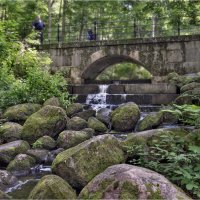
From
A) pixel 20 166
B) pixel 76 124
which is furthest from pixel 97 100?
pixel 20 166

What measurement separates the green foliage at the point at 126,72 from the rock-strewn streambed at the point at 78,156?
15.2 m

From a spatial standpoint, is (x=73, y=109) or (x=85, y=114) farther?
(x=73, y=109)

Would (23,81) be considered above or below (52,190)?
above

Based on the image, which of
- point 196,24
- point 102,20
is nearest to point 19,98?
point 196,24

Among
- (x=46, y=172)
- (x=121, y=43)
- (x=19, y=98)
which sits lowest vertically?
(x=46, y=172)

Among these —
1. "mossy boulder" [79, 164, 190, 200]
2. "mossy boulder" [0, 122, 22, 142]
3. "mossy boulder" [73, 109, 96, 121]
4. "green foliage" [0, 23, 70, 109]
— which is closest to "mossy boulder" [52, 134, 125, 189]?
"mossy boulder" [79, 164, 190, 200]

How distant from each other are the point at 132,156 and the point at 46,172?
5.76ft

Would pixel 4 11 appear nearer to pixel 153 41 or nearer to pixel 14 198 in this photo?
pixel 153 41

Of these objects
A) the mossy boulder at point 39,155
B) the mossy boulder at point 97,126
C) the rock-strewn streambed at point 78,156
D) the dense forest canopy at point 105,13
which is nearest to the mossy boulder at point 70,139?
the rock-strewn streambed at point 78,156

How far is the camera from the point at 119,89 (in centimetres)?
1248

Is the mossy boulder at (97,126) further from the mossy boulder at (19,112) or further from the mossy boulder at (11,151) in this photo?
the mossy boulder at (11,151)

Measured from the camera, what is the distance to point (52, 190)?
13.7 feet

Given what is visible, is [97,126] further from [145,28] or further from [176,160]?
[145,28]

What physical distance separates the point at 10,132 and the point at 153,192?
4.88m
